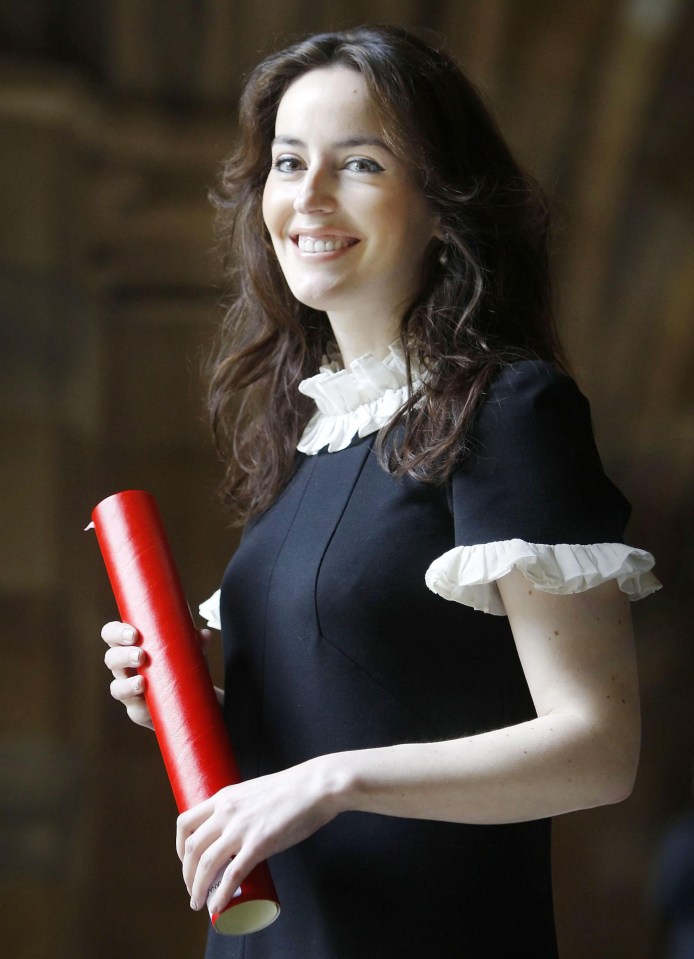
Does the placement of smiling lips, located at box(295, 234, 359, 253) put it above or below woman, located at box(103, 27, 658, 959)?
above

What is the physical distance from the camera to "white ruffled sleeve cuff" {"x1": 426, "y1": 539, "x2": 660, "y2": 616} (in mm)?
988

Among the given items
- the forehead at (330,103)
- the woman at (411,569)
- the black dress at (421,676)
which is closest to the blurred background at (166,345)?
the woman at (411,569)

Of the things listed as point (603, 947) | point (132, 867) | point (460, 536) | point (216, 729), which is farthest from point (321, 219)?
point (603, 947)

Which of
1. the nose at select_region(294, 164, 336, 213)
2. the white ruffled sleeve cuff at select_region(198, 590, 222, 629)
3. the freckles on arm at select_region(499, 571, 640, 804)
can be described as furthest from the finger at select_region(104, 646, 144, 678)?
the nose at select_region(294, 164, 336, 213)

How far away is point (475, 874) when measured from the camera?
1.10 metres

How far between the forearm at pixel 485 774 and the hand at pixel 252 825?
0.02m

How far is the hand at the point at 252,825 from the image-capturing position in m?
0.94

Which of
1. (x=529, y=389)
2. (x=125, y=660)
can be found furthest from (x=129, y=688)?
(x=529, y=389)

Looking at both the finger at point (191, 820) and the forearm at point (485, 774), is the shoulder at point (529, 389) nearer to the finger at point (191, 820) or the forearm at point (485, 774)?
the forearm at point (485, 774)

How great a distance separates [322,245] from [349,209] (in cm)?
5

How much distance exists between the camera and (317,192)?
1230 millimetres

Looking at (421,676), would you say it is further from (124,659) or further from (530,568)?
(124,659)

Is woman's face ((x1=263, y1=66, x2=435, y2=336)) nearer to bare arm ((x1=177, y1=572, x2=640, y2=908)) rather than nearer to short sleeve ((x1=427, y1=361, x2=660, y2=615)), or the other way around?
short sleeve ((x1=427, y1=361, x2=660, y2=615))

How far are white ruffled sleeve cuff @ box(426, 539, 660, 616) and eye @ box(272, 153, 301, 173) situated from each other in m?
0.48
